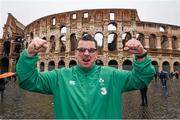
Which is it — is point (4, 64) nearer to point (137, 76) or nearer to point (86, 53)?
point (86, 53)

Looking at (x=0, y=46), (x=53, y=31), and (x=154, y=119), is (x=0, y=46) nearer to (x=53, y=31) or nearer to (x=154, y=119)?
(x=53, y=31)

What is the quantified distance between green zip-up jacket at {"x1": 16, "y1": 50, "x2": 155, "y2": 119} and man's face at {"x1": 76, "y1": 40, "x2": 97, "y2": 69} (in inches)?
2.4

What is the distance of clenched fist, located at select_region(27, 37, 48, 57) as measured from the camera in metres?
2.24

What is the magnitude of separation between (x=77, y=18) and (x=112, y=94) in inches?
1278

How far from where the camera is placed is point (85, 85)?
2.39 m

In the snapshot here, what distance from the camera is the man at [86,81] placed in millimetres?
2312

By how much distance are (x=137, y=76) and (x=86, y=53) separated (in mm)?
519

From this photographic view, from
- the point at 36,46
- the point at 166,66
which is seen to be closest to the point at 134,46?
the point at 36,46

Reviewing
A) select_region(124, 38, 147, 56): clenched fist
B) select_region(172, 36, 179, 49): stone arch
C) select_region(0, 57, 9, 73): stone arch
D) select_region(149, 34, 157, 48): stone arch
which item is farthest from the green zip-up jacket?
select_region(0, 57, 9, 73): stone arch

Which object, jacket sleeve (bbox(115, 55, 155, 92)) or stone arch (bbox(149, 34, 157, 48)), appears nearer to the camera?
jacket sleeve (bbox(115, 55, 155, 92))

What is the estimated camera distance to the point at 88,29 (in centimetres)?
3372

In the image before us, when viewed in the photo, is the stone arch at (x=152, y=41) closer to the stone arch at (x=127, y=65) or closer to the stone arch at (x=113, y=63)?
the stone arch at (x=127, y=65)

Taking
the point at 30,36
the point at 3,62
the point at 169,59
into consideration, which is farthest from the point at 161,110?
the point at 3,62

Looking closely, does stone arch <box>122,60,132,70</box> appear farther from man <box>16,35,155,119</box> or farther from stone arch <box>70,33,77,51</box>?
man <box>16,35,155,119</box>
